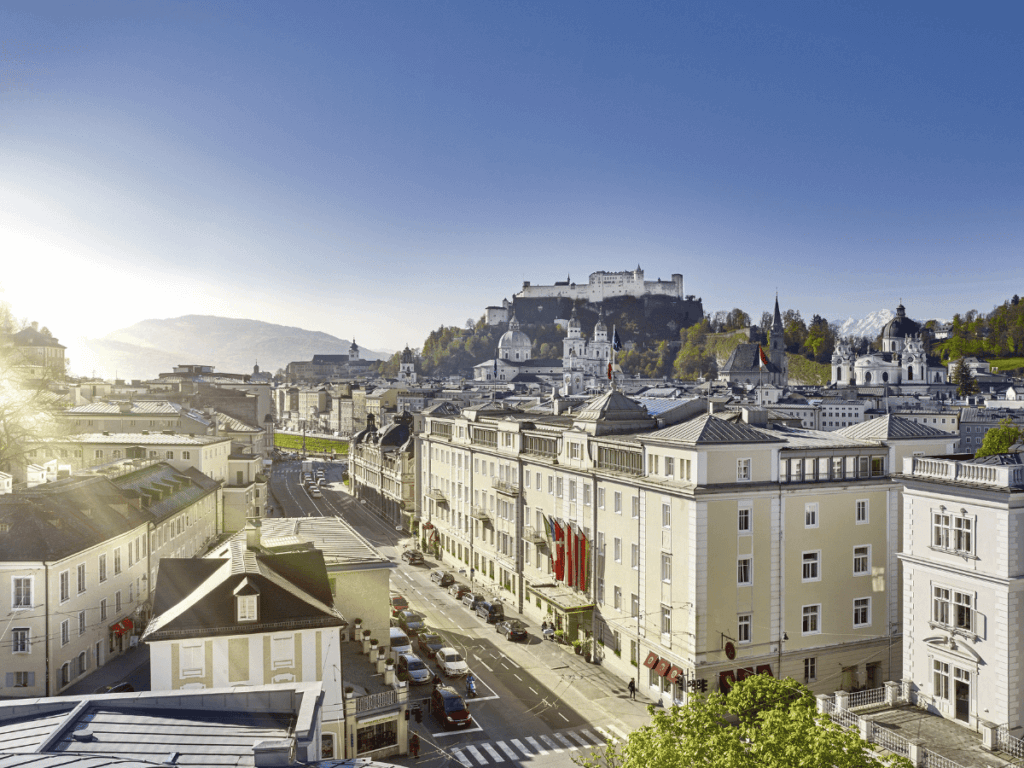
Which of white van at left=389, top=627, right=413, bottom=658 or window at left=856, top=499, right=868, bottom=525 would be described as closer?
window at left=856, top=499, right=868, bottom=525

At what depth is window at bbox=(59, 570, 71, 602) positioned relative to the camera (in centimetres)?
3138

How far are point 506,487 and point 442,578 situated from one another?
9.01 m

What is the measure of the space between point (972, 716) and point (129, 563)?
118 ft

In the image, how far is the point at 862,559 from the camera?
35.6 m

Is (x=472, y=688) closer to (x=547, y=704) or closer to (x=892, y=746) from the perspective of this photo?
(x=547, y=704)

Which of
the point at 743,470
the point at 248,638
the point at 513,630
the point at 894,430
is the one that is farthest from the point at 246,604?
the point at 894,430

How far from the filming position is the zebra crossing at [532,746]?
28219mm

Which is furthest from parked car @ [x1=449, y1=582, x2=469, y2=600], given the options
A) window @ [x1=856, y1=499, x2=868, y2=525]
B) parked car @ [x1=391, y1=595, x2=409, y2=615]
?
window @ [x1=856, y1=499, x2=868, y2=525]

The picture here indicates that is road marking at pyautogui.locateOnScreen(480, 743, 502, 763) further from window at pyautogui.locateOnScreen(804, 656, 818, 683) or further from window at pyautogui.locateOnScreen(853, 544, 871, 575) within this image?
window at pyautogui.locateOnScreen(853, 544, 871, 575)

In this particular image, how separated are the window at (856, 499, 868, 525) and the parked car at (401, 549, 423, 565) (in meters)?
35.3

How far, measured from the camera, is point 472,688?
3444cm

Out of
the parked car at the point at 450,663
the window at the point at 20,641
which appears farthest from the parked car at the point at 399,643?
the window at the point at 20,641

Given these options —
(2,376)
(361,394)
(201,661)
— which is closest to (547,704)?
(201,661)

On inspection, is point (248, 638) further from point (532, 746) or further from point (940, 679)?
point (940, 679)
